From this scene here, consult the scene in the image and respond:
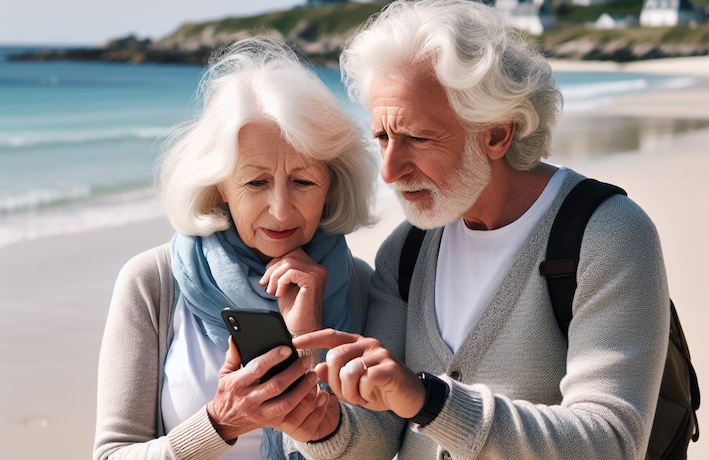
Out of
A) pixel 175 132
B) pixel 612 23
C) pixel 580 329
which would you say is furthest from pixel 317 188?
pixel 612 23

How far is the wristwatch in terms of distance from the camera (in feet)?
7.34

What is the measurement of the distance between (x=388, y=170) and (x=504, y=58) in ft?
1.52

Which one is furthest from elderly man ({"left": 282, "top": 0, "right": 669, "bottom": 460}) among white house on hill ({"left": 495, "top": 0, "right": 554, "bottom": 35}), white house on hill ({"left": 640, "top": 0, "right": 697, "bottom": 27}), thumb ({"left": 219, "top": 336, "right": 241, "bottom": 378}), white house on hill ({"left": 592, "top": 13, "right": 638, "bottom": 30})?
white house on hill ({"left": 640, "top": 0, "right": 697, "bottom": 27})

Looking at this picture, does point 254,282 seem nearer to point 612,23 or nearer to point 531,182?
point 531,182

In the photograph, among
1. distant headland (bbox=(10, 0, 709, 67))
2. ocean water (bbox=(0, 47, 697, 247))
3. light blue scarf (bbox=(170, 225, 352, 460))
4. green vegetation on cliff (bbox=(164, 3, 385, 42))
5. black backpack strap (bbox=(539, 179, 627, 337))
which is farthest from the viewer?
green vegetation on cliff (bbox=(164, 3, 385, 42))

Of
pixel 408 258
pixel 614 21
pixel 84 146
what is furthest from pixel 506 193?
pixel 614 21

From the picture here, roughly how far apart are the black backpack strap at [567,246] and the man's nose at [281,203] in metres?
0.79

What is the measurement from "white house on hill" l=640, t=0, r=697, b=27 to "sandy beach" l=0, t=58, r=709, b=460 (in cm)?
8653

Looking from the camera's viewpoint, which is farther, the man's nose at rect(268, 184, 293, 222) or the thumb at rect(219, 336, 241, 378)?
the man's nose at rect(268, 184, 293, 222)

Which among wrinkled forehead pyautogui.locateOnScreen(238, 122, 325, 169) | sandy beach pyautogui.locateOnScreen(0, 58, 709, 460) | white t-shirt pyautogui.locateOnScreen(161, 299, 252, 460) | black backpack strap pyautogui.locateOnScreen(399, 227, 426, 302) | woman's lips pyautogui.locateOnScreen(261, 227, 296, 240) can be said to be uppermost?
wrinkled forehead pyautogui.locateOnScreen(238, 122, 325, 169)

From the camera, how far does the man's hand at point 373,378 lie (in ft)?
7.22

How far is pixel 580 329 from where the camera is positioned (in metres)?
2.40

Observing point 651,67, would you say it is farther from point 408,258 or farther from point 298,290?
point 298,290

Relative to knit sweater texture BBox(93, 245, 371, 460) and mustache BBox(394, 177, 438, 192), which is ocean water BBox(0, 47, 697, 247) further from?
knit sweater texture BBox(93, 245, 371, 460)
